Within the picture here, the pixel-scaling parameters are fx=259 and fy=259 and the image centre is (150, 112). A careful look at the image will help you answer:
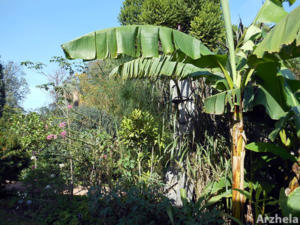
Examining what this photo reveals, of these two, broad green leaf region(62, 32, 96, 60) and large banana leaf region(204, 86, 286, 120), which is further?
large banana leaf region(204, 86, 286, 120)

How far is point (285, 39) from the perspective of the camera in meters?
2.41

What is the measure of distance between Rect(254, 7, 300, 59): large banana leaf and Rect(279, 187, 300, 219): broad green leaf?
1529 millimetres

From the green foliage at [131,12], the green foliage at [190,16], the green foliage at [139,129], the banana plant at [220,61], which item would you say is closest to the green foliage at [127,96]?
the green foliage at [139,129]

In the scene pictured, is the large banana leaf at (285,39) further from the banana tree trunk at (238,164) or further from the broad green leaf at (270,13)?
the broad green leaf at (270,13)

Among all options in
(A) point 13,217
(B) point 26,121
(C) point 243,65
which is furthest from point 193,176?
(B) point 26,121

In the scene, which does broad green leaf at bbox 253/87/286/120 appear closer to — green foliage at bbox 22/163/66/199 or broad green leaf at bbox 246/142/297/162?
broad green leaf at bbox 246/142/297/162

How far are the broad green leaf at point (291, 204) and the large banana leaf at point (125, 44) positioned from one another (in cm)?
189

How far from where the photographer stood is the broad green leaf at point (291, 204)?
2744mm

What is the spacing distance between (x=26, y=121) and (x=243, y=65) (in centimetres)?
461

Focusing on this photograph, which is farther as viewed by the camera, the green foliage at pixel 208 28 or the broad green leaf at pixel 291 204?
the green foliage at pixel 208 28

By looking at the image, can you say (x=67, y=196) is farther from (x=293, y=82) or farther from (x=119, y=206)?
(x=293, y=82)

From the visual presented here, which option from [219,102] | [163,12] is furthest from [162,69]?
[163,12]

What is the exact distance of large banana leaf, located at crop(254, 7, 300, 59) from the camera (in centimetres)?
235

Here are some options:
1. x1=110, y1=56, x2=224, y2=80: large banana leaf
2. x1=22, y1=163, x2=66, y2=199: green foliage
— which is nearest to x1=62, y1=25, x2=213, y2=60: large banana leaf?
x1=110, y1=56, x2=224, y2=80: large banana leaf
